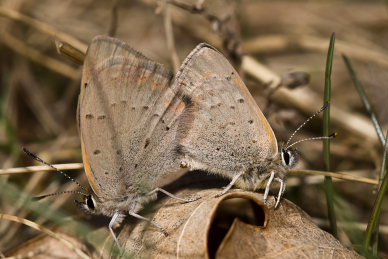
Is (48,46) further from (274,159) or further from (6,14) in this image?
(274,159)

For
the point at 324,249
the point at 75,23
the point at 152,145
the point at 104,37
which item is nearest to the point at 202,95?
the point at 152,145

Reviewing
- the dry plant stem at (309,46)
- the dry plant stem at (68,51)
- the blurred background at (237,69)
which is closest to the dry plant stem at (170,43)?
the blurred background at (237,69)

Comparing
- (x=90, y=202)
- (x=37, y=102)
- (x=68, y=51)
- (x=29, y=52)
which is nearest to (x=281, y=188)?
(x=90, y=202)

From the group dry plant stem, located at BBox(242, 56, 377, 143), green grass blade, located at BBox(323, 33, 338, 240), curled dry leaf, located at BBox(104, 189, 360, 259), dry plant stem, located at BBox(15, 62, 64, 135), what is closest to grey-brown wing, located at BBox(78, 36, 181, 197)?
curled dry leaf, located at BBox(104, 189, 360, 259)

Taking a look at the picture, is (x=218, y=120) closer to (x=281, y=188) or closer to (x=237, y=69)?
(x=281, y=188)

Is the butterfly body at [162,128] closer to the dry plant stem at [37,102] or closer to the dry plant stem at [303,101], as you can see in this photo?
the dry plant stem at [303,101]

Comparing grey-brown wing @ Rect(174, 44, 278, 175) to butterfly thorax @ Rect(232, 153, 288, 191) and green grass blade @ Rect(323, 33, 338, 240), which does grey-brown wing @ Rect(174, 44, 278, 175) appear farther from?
green grass blade @ Rect(323, 33, 338, 240)
